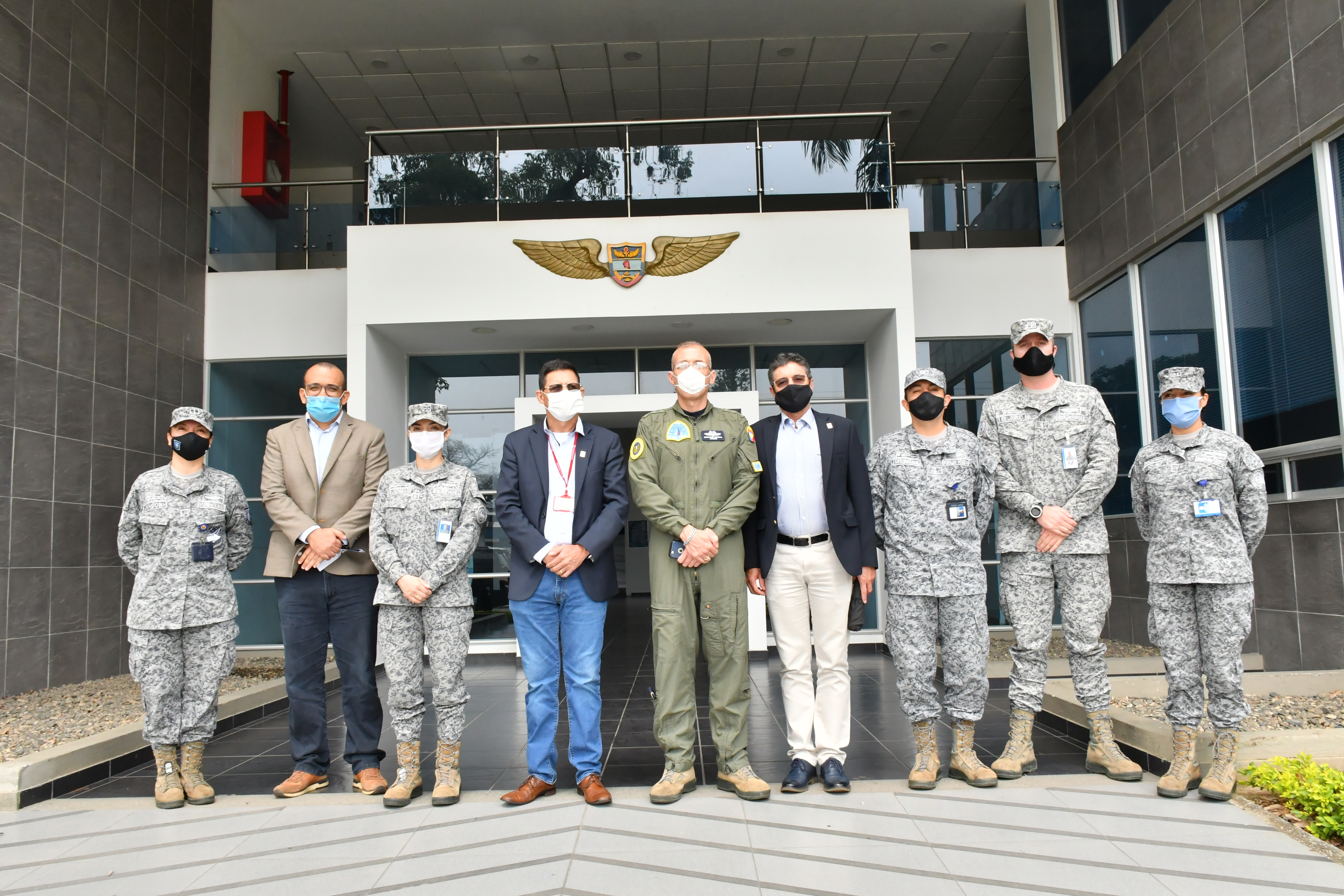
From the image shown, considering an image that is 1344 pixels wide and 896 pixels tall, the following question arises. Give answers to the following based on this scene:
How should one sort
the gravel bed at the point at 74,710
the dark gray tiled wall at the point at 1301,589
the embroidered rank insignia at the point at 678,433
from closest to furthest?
the embroidered rank insignia at the point at 678,433 → the gravel bed at the point at 74,710 → the dark gray tiled wall at the point at 1301,589

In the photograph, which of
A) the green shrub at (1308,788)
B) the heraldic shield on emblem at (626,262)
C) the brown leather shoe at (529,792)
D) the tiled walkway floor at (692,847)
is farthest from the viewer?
the heraldic shield on emblem at (626,262)

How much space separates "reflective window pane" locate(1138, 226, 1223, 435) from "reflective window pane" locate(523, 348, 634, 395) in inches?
188

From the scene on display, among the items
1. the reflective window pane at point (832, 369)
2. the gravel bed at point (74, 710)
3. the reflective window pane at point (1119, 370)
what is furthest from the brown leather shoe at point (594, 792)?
the reflective window pane at point (832, 369)

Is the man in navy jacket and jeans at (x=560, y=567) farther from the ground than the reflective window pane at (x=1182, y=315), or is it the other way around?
the reflective window pane at (x=1182, y=315)

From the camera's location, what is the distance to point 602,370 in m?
8.92

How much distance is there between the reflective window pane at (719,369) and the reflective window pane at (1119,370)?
3329 millimetres

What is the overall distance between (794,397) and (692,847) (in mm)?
1801

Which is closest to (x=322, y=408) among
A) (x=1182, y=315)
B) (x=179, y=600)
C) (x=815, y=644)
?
(x=179, y=600)

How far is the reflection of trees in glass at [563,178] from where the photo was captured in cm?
810

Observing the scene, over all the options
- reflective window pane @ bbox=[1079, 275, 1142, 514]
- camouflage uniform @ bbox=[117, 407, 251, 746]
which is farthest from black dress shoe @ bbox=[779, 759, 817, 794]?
reflective window pane @ bbox=[1079, 275, 1142, 514]

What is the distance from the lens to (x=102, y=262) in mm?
7160

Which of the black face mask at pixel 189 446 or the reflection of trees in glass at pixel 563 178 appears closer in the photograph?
the black face mask at pixel 189 446

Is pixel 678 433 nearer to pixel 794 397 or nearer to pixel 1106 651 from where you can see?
pixel 794 397

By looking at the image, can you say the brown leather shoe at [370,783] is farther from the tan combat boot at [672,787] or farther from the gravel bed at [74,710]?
the gravel bed at [74,710]
